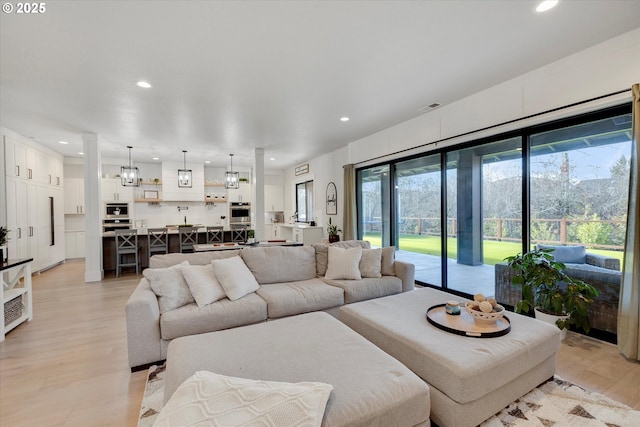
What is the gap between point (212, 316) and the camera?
2.47 meters

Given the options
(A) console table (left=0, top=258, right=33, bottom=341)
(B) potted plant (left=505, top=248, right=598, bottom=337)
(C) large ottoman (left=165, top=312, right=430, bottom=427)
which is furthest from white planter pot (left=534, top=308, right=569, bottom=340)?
(A) console table (left=0, top=258, right=33, bottom=341)

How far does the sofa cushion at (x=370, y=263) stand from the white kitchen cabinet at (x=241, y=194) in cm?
643

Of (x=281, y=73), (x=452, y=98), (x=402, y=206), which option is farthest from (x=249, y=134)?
(x=452, y=98)

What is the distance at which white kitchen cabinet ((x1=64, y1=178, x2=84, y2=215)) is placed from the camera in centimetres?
745

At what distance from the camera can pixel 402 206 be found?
5.30m

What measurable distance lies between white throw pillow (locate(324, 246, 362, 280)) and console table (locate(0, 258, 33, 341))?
11.3 ft

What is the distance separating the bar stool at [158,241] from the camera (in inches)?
236

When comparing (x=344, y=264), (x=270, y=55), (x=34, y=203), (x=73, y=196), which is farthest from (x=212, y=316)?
(x=73, y=196)

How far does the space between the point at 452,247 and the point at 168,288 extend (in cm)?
387

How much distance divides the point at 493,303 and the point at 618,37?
261 centimetres

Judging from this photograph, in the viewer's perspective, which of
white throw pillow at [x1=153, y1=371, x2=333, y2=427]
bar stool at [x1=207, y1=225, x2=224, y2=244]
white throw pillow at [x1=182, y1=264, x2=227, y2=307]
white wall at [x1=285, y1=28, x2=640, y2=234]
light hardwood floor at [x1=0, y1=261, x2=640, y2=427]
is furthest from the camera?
bar stool at [x1=207, y1=225, x2=224, y2=244]

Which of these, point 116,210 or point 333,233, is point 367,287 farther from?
point 116,210

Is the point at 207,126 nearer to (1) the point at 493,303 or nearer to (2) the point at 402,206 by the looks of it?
(2) the point at 402,206

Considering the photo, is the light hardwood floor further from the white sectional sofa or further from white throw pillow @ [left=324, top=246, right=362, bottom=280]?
white throw pillow @ [left=324, top=246, right=362, bottom=280]
